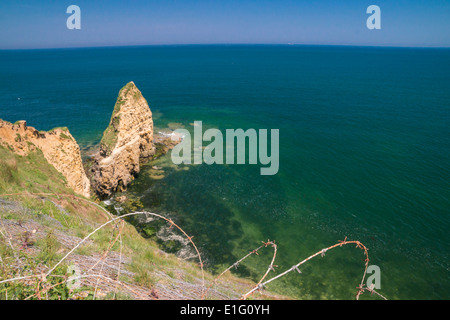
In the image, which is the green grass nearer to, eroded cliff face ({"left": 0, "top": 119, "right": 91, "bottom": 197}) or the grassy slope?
the grassy slope

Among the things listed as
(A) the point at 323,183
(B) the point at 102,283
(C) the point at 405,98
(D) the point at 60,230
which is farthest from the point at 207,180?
(C) the point at 405,98

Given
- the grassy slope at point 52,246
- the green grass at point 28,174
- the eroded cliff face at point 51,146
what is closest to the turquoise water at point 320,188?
the eroded cliff face at point 51,146

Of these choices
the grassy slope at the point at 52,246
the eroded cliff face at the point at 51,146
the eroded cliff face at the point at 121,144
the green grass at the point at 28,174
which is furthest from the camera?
the eroded cliff face at the point at 121,144

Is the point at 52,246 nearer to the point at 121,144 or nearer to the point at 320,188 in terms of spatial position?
the point at 121,144
